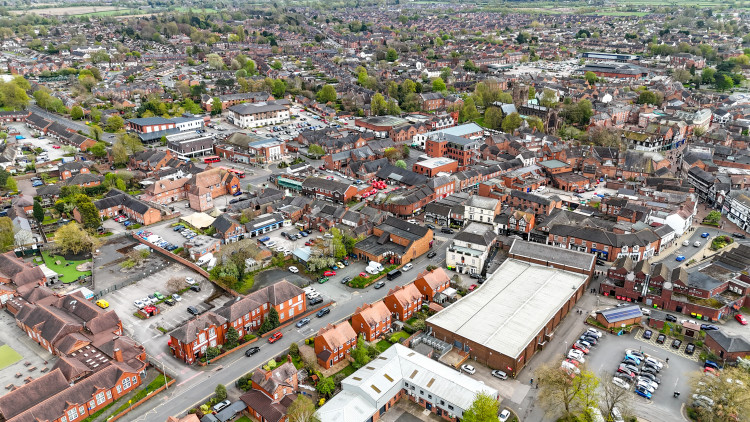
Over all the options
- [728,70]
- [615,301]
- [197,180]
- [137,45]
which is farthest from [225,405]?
[137,45]

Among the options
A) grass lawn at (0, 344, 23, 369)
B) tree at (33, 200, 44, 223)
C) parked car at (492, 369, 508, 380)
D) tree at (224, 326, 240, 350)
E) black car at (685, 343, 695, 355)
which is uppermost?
tree at (33, 200, 44, 223)

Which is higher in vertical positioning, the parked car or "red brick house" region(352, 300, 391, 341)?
"red brick house" region(352, 300, 391, 341)

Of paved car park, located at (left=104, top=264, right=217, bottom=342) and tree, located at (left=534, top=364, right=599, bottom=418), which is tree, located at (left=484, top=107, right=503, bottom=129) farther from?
tree, located at (left=534, top=364, right=599, bottom=418)

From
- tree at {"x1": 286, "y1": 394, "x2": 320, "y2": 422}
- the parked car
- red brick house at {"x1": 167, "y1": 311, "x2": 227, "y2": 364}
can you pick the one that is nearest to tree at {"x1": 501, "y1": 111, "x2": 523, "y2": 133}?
the parked car

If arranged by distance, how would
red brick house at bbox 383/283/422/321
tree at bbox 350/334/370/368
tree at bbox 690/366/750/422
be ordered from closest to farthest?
tree at bbox 690/366/750/422, tree at bbox 350/334/370/368, red brick house at bbox 383/283/422/321

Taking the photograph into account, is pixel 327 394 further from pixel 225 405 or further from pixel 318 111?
pixel 318 111

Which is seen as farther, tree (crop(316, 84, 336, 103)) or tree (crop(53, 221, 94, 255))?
tree (crop(316, 84, 336, 103))

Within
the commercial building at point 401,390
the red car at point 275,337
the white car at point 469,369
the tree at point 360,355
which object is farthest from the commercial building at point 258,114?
the white car at point 469,369
